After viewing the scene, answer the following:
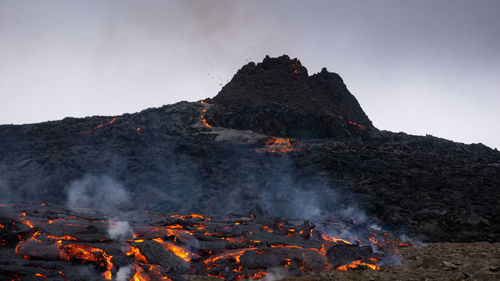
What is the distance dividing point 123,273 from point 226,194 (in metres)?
13.5

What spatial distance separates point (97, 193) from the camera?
2075 cm

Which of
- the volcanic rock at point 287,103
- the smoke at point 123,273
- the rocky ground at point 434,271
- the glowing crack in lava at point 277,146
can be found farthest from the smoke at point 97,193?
the volcanic rock at point 287,103

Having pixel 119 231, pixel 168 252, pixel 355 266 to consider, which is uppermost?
pixel 119 231

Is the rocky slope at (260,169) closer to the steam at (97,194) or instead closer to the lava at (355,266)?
the steam at (97,194)

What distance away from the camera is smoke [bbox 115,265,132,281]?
7.38 meters

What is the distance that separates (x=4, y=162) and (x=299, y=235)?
940 inches

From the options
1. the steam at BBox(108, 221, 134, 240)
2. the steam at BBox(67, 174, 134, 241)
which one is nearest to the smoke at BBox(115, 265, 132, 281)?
the steam at BBox(108, 221, 134, 240)

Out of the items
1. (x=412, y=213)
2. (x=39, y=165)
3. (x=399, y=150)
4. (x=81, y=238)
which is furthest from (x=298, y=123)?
(x=81, y=238)

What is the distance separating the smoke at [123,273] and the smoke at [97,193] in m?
11.4

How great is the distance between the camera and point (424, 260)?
880 centimetres

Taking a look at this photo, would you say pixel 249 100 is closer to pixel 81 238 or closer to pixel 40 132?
pixel 40 132

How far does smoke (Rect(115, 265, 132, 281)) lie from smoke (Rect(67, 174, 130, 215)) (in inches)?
450

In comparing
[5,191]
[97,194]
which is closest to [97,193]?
[97,194]

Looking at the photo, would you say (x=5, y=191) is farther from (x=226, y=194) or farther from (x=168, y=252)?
(x=168, y=252)
